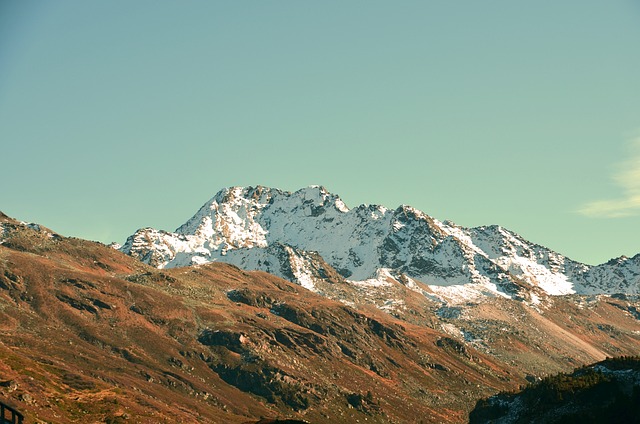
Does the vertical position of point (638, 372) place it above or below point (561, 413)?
above

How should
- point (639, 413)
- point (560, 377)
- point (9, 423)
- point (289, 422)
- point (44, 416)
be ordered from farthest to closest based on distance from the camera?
point (44, 416)
point (560, 377)
point (639, 413)
point (289, 422)
point (9, 423)

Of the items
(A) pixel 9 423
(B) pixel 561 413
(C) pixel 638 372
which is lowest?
(A) pixel 9 423

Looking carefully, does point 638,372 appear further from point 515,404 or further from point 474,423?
point 474,423

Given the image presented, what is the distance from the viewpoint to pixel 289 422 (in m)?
88.1

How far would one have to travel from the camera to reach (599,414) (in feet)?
351

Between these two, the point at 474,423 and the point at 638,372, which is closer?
the point at 638,372

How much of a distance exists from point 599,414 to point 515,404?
27787 mm

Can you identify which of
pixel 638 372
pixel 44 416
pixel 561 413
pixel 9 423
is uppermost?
pixel 638 372

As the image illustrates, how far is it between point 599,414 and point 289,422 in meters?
49.4

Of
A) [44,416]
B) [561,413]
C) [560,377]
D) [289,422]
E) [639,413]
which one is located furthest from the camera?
[44,416]

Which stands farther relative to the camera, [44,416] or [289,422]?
[44,416]

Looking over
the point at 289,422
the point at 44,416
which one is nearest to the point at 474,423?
the point at 289,422

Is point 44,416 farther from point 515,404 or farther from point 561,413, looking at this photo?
point 561,413

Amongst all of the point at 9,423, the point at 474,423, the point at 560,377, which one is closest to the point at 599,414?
the point at 560,377
